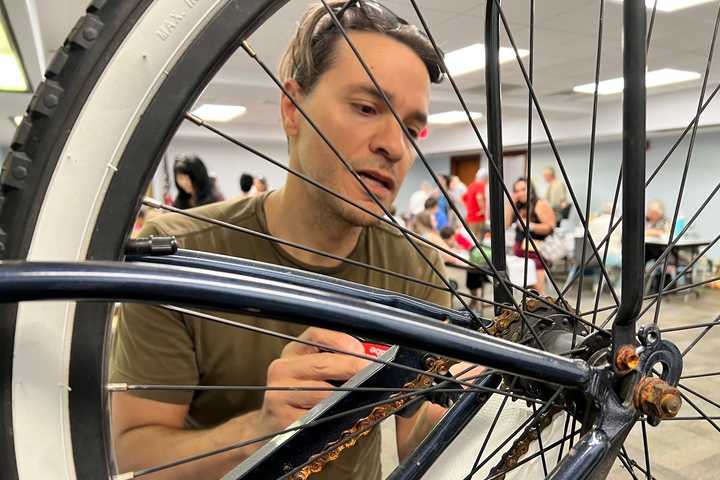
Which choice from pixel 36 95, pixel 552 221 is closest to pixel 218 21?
pixel 36 95

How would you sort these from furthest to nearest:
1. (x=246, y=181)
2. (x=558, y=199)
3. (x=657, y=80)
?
(x=558, y=199) < (x=657, y=80) < (x=246, y=181)

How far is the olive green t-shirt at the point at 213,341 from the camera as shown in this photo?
646 millimetres

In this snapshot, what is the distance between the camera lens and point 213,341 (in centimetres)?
68

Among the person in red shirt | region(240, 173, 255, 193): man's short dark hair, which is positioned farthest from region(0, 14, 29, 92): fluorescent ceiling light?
the person in red shirt

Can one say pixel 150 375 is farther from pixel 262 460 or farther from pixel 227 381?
pixel 262 460

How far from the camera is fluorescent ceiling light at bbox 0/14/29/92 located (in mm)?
2489

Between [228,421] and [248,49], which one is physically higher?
[248,49]

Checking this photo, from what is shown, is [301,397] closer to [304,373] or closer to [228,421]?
[304,373]

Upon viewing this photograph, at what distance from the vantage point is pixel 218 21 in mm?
322

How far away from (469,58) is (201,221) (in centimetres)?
379

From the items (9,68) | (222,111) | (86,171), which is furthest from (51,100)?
(222,111)

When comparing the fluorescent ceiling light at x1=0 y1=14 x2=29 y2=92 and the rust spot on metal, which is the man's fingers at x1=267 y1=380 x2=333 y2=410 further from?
the fluorescent ceiling light at x1=0 y1=14 x2=29 y2=92

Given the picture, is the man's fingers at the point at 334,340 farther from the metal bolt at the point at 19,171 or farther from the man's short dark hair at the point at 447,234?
the man's short dark hair at the point at 447,234

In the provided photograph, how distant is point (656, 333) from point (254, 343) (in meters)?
0.48
